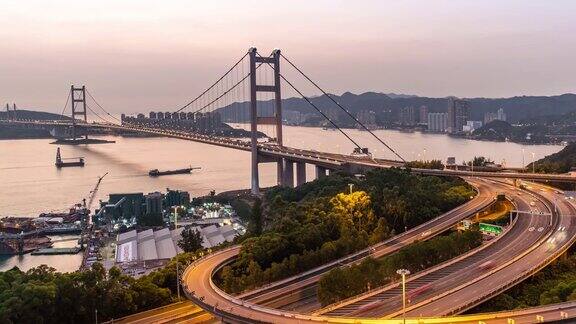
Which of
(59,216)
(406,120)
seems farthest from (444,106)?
(59,216)

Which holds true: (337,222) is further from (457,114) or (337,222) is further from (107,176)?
(457,114)

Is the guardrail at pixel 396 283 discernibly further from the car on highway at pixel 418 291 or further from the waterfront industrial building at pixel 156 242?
the waterfront industrial building at pixel 156 242

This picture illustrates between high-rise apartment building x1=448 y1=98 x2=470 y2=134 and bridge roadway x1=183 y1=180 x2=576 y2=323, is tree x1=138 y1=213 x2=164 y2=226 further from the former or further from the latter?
high-rise apartment building x1=448 y1=98 x2=470 y2=134

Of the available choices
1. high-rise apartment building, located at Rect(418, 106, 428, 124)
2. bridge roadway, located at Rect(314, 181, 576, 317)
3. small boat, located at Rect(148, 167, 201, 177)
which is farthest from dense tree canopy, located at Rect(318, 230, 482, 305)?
high-rise apartment building, located at Rect(418, 106, 428, 124)

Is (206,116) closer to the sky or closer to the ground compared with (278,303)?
closer to the sky

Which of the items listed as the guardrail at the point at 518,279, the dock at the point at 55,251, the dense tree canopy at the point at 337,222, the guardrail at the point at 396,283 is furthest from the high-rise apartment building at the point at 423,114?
the guardrail at the point at 518,279

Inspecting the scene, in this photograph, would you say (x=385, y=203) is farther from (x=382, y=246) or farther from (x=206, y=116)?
(x=206, y=116)
